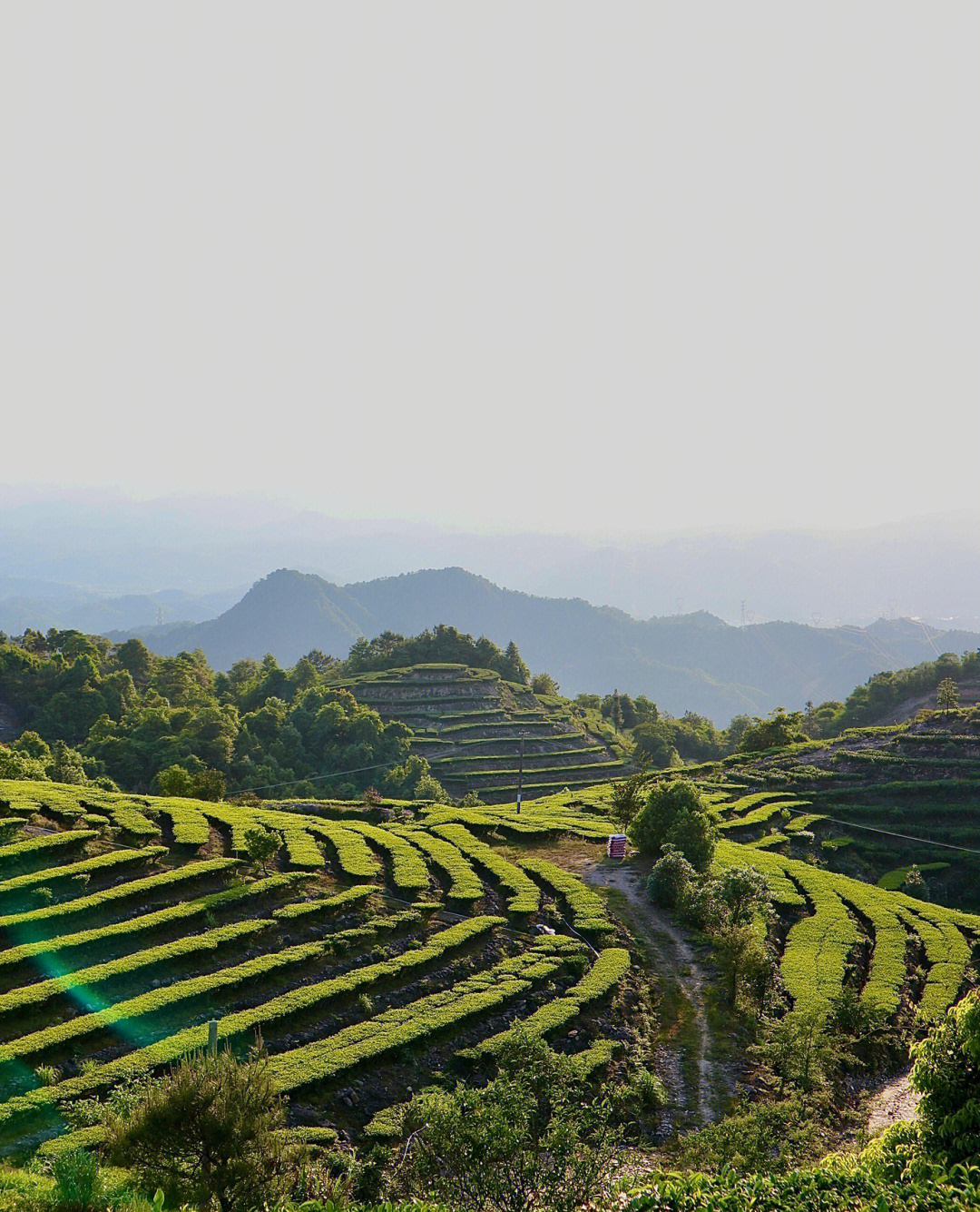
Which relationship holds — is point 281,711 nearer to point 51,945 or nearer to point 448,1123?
point 51,945

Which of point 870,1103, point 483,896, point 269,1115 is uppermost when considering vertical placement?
point 269,1115

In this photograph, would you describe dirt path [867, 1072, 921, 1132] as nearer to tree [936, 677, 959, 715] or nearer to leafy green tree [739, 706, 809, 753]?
leafy green tree [739, 706, 809, 753]

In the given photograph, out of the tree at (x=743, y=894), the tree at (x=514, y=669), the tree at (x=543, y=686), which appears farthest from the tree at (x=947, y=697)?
the tree at (x=743, y=894)

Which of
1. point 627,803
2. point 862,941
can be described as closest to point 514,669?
point 627,803

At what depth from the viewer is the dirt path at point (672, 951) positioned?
25188 mm

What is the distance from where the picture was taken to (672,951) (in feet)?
112

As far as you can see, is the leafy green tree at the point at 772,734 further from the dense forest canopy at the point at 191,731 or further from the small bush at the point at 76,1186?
the small bush at the point at 76,1186

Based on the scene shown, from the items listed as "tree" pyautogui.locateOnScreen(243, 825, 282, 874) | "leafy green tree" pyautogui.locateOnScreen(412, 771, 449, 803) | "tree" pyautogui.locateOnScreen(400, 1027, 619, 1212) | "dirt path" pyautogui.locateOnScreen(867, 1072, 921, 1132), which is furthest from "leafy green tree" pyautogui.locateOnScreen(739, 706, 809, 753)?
"tree" pyautogui.locateOnScreen(400, 1027, 619, 1212)

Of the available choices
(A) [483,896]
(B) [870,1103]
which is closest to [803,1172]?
(B) [870,1103]

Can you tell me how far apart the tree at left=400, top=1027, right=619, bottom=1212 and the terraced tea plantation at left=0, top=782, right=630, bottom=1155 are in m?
5.30

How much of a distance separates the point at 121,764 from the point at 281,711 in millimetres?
20955

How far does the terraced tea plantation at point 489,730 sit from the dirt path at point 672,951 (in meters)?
33.6

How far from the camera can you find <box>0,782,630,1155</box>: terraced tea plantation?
21.0m

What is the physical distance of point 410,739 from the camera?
87125 mm
